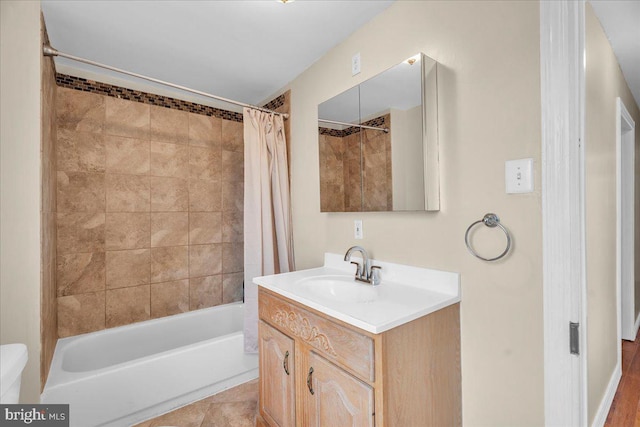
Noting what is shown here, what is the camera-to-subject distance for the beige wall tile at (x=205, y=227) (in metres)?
2.62

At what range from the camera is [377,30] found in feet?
5.26

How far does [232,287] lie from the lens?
282 cm

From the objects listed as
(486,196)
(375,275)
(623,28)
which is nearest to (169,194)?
(375,275)

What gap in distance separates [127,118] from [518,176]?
2616 millimetres

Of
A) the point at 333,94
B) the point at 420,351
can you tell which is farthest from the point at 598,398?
the point at 333,94

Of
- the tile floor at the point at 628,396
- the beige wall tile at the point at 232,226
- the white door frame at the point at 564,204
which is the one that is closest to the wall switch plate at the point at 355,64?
the white door frame at the point at 564,204

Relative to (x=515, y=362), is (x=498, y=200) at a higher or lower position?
higher

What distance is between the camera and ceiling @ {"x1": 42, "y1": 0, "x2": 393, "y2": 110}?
154cm

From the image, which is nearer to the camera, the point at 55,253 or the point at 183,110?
the point at 55,253

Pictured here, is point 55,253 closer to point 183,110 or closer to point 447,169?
point 183,110

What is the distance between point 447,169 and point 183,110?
7.45 ft

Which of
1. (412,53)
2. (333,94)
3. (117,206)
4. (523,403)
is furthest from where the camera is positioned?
(117,206)
